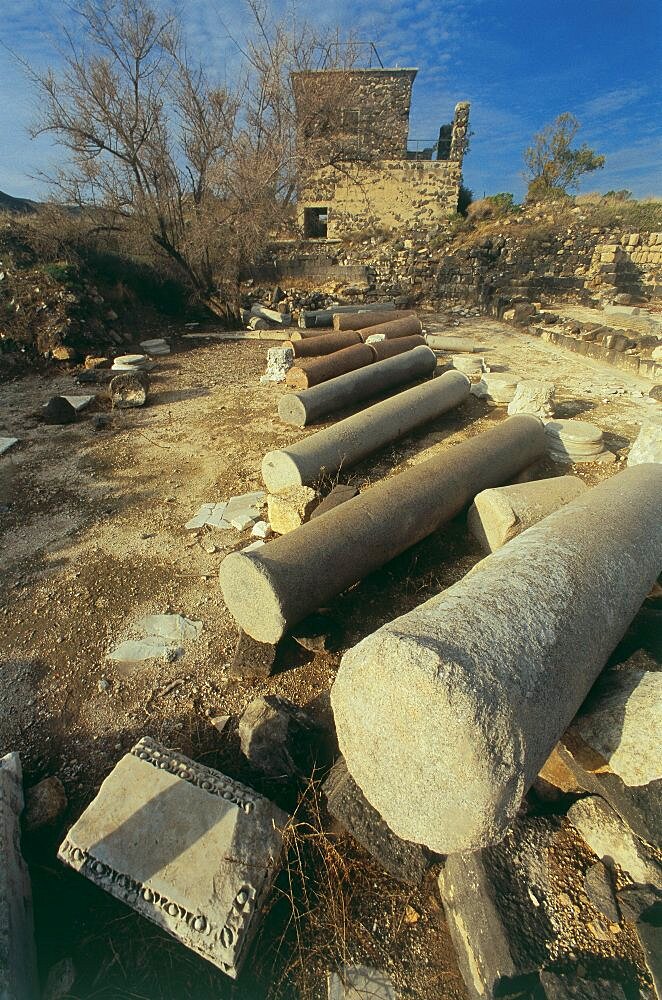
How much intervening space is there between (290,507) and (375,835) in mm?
2999

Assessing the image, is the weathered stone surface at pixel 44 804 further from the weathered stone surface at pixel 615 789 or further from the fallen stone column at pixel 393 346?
the fallen stone column at pixel 393 346

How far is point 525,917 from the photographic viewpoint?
1945 millimetres

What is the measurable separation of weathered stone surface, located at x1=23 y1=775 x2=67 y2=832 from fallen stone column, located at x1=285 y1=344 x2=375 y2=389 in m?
6.84

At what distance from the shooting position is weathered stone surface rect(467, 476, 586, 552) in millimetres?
3963

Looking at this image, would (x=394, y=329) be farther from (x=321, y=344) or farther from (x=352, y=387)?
(x=352, y=387)

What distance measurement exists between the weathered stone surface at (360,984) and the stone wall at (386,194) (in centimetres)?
2287

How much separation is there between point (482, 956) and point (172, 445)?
254 inches

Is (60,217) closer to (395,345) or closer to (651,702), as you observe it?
(395,345)

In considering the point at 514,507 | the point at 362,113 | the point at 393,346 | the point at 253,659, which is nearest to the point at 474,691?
the point at 253,659

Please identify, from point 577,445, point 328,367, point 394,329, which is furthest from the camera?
point 394,329

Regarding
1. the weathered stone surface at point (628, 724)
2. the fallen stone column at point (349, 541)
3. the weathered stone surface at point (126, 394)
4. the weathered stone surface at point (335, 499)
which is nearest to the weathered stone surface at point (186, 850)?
the fallen stone column at point (349, 541)

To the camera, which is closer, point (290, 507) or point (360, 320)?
point (290, 507)

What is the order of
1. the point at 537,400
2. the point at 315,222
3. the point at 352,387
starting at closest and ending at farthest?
the point at 537,400 < the point at 352,387 < the point at 315,222

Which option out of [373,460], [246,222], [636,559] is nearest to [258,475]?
[373,460]
